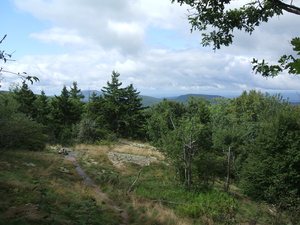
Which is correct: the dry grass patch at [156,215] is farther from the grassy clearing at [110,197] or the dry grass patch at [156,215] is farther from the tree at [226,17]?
the tree at [226,17]

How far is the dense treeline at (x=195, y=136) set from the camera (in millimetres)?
13805

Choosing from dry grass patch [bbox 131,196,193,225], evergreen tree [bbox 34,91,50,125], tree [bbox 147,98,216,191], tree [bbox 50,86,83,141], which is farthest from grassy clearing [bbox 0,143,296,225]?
evergreen tree [bbox 34,91,50,125]

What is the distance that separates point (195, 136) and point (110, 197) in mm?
6343

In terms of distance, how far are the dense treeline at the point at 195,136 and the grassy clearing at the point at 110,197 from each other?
1.27m

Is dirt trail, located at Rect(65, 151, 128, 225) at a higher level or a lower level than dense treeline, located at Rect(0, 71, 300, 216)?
lower

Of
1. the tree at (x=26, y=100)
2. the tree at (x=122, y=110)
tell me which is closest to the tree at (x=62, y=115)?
the tree at (x=26, y=100)

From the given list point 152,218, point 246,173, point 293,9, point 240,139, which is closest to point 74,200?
point 152,218

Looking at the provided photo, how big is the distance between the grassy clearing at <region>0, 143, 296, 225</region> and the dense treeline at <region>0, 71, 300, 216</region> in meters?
1.27

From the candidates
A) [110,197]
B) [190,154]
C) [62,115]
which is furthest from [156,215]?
[62,115]

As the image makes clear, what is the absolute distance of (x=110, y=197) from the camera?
37.0 feet

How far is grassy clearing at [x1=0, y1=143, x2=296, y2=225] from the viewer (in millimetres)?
5742

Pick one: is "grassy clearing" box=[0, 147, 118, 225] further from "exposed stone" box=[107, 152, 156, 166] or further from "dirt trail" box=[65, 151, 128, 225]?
"exposed stone" box=[107, 152, 156, 166]

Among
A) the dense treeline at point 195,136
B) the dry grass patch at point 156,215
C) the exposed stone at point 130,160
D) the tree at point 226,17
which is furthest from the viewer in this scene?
the exposed stone at point 130,160

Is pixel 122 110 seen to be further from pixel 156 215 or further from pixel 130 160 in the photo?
pixel 156 215
